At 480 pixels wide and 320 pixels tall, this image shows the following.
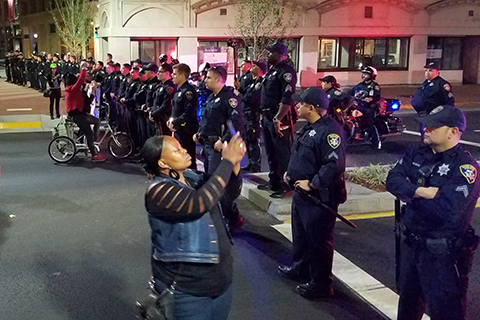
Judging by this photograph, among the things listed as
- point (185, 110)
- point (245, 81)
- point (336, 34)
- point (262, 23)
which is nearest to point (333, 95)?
point (245, 81)

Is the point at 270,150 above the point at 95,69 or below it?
below

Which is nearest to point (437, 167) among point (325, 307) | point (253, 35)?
point (325, 307)

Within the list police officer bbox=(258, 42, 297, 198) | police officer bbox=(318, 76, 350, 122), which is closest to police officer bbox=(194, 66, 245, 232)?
police officer bbox=(258, 42, 297, 198)

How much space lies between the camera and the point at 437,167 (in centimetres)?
373

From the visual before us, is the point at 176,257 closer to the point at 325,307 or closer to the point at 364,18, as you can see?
the point at 325,307

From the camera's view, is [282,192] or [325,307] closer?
[325,307]

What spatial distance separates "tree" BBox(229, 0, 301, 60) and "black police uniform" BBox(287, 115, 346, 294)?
17.2m

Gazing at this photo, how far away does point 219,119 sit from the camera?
7.15 meters

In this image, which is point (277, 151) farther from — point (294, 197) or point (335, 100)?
point (294, 197)

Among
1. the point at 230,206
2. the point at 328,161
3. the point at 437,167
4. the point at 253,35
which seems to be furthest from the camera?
the point at 253,35

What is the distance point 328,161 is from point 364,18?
24.5 metres

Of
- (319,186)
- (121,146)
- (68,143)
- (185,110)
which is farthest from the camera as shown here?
(121,146)

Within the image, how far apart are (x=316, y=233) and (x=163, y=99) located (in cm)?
585

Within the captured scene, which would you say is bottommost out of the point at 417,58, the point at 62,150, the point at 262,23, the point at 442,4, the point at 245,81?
the point at 62,150
